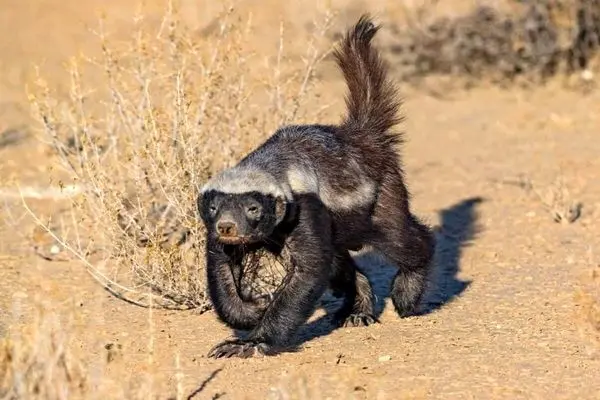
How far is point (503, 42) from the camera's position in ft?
44.6

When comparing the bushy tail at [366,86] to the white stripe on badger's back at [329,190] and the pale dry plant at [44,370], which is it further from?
the pale dry plant at [44,370]

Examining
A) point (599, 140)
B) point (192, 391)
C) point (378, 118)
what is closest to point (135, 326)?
point (192, 391)

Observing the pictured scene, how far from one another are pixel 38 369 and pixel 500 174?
639 centimetres

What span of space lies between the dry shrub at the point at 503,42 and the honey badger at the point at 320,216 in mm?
6328

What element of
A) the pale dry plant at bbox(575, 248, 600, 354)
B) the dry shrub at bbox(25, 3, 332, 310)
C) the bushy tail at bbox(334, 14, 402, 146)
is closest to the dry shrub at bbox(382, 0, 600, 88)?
the dry shrub at bbox(25, 3, 332, 310)

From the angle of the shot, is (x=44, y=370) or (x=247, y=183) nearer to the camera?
(x=44, y=370)

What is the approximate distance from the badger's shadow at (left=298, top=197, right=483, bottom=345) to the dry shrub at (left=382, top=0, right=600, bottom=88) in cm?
397

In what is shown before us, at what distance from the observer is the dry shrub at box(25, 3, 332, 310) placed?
7.21 metres

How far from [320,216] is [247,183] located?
0.47 metres

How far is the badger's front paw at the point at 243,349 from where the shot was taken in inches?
245

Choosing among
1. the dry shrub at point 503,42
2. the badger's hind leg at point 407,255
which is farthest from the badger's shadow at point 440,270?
A: the dry shrub at point 503,42

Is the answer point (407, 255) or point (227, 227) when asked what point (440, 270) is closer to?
point (407, 255)

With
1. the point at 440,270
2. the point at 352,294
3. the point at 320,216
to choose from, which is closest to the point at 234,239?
the point at 320,216

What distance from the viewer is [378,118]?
7.14 meters
